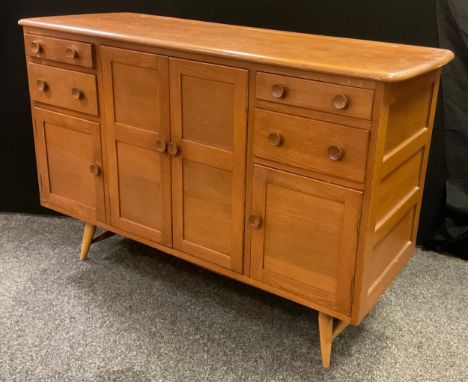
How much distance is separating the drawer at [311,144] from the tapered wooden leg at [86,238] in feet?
2.94

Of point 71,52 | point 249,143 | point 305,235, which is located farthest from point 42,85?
point 305,235

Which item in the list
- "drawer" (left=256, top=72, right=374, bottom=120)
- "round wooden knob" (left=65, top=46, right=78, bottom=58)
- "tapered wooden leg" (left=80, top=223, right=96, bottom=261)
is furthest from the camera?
"tapered wooden leg" (left=80, top=223, right=96, bottom=261)

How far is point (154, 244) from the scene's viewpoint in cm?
195

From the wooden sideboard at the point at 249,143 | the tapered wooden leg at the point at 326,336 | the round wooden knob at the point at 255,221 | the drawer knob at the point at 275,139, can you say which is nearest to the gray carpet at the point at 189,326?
the tapered wooden leg at the point at 326,336

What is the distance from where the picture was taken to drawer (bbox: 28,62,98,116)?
1.90 m

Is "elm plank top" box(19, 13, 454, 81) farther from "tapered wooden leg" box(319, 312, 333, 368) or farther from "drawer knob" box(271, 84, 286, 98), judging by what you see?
"tapered wooden leg" box(319, 312, 333, 368)

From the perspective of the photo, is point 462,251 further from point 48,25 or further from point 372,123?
point 48,25

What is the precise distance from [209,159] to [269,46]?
14.4 inches

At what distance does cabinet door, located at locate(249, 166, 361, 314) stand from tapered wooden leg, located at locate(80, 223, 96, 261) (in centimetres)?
78

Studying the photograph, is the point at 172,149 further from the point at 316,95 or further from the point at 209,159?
the point at 316,95

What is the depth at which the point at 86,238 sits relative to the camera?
7.28 ft

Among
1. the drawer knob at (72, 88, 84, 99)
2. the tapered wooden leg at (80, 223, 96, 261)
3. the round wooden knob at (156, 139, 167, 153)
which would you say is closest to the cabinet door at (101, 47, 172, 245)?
the round wooden knob at (156, 139, 167, 153)

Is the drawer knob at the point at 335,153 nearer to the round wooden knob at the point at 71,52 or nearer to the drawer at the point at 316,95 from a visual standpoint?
the drawer at the point at 316,95

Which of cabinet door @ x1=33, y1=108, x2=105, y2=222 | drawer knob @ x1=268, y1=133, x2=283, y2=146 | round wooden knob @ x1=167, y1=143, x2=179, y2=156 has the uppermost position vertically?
drawer knob @ x1=268, y1=133, x2=283, y2=146
